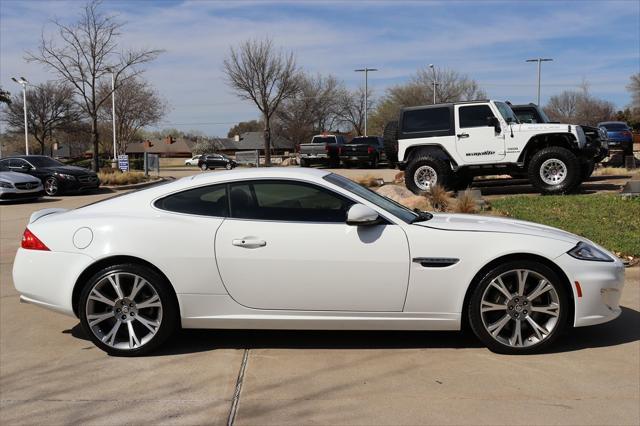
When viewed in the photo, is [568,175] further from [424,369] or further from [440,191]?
[424,369]

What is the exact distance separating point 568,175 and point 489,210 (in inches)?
106

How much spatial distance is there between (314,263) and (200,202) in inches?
40.4

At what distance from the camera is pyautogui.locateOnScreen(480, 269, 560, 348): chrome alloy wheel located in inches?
170

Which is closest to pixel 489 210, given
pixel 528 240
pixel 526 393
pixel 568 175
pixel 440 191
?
pixel 440 191

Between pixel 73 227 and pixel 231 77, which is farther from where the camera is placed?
pixel 231 77

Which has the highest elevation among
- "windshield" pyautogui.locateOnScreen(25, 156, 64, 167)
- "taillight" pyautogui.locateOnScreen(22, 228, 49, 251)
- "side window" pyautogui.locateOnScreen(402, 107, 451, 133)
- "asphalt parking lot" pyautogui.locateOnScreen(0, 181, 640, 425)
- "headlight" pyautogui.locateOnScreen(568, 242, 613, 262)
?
"side window" pyautogui.locateOnScreen(402, 107, 451, 133)

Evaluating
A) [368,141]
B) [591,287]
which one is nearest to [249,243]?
[591,287]

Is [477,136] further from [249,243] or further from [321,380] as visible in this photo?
[321,380]

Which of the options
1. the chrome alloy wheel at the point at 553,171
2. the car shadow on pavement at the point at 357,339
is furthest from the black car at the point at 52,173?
the car shadow on pavement at the point at 357,339

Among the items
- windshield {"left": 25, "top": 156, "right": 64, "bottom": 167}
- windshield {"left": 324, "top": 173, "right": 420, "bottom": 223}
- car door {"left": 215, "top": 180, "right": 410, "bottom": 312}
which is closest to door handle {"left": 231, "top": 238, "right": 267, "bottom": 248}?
car door {"left": 215, "top": 180, "right": 410, "bottom": 312}

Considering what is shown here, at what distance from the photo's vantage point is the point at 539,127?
12.0 metres

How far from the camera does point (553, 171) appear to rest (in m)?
11.9

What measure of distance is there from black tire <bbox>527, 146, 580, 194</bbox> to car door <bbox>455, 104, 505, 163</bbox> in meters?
0.71

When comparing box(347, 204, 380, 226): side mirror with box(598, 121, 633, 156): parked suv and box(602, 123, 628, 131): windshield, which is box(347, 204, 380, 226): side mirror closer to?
box(598, 121, 633, 156): parked suv
